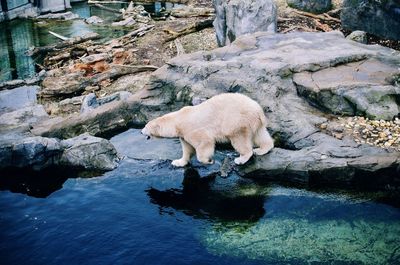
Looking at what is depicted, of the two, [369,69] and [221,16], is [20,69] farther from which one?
[369,69]

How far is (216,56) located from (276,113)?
393 cm

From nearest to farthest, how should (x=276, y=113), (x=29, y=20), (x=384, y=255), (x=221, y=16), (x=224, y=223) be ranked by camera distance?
1. (x=384, y=255)
2. (x=224, y=223)
3. (x=276, y=113)
4. (x=221, y=16)
5. (x=29, y=20)

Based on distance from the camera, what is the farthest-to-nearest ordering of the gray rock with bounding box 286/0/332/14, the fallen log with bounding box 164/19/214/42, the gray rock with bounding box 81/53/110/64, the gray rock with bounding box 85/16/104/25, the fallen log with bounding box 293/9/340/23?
1. the gray rock with bounding box 85/16/104/25
2. the gray rock with bounding box 286/0/332/14
3. the fallen log with bounding box 164/19/214/42
4. the fallen log with bounding box 293/9/340/23
5. the gray rock with bounding box 81/53/110/64

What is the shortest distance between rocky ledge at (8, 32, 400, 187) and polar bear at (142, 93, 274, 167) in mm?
405

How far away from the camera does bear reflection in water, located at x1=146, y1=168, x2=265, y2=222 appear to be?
26.5 ft

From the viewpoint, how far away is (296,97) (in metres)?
10.5

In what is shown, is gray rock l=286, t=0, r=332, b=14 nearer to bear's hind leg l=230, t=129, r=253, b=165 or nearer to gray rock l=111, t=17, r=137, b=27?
gray rock l=111, t=17, r=137, b=27

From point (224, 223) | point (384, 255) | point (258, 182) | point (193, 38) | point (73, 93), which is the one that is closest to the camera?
point (384, 255)

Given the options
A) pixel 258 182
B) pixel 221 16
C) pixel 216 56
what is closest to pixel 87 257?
pixel 258 182

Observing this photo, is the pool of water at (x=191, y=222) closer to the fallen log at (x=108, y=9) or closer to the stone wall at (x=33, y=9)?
the stone wall at (x=33, y=9)

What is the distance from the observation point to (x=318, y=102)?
1027 cm

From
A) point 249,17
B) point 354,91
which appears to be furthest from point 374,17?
point 354,91

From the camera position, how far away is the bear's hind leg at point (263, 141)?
28.8 ft

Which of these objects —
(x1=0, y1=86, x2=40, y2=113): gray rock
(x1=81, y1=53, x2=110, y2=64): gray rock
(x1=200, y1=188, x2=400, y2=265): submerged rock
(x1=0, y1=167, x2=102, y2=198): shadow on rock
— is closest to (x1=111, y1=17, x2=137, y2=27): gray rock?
(x1=81, y1=53, x2=110, y2=64): gray rock
